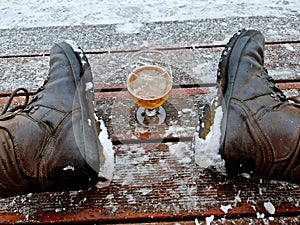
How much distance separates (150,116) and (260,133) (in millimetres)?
385

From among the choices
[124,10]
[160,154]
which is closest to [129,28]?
[124,10]

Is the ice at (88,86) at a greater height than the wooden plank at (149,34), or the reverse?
the wooden plank at (149,34)

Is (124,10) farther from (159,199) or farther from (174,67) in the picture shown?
(159,199)

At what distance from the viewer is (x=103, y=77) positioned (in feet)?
4.54

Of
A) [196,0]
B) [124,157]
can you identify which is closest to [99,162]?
[124,157]

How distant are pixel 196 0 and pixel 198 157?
4.69 feet

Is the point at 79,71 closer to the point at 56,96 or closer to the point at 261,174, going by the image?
the point at 56,96

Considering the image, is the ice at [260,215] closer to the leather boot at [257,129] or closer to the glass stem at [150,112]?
the leather boot at [257,129]

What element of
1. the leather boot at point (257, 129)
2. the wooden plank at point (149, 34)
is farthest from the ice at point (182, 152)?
the wooden plank at point (149, 34)

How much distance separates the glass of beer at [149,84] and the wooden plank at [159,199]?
0.18 metres

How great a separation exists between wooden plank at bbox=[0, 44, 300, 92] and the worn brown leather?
12.7 inches

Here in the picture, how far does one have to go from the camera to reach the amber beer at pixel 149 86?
3.64ft

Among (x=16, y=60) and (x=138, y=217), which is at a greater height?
(x=16, y=60)

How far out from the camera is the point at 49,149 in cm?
96
